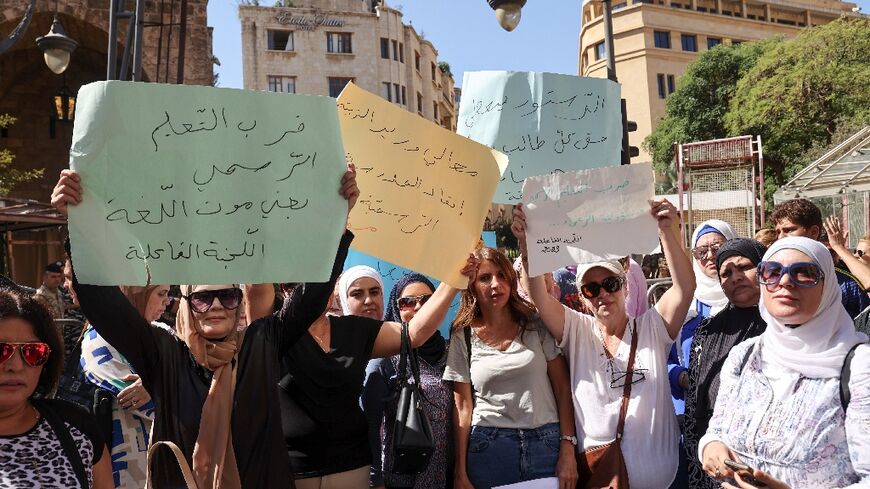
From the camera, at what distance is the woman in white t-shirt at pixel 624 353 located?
322cm

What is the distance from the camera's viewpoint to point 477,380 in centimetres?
352

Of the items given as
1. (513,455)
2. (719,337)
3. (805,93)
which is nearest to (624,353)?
(719,337)

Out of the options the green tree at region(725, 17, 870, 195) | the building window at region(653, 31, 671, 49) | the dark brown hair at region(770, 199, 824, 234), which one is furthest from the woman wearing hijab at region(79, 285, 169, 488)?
the building window at region(653, 31, 671, 49)

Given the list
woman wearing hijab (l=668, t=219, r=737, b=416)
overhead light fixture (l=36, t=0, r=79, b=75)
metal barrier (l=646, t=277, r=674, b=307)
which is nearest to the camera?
woman wearing hijab (l=668, t=219, r=737, b=416)

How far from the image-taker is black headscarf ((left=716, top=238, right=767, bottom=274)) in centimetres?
348

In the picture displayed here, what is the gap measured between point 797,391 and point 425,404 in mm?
1697

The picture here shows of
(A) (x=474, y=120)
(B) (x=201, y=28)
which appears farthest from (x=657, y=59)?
(A) (x=474, y=120)

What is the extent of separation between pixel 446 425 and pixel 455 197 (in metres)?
1.13

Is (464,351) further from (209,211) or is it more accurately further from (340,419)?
(209,211)

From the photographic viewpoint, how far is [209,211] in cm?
Answer: 265

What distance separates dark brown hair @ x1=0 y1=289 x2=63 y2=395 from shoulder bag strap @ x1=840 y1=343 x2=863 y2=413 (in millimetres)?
2567

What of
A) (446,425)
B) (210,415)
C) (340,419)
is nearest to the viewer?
(210,415)

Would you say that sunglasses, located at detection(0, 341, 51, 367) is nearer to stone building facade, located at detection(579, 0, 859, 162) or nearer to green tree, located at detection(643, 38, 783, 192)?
green tree, located at detection(643, 38, 783, 192)

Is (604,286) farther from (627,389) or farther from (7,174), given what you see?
(7,174)
